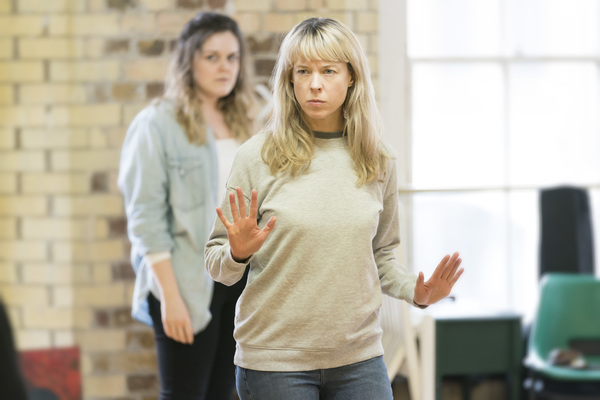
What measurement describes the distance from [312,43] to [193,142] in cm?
88

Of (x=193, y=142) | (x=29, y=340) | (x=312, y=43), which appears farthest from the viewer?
(x=29, y=340)

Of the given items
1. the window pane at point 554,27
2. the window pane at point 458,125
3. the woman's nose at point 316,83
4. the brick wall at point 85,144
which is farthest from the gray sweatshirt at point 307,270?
the window pane at point 554,27

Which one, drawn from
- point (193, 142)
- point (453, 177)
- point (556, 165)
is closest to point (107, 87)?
point (193, 142)

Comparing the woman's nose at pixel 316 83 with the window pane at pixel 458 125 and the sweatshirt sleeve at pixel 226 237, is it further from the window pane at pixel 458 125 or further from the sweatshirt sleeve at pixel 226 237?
the window pane at pixel 458 125

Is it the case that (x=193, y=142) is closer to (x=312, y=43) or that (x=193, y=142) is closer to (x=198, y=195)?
(x=198, y=195)

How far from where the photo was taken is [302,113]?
4.90 ft

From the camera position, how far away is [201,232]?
2217 mm

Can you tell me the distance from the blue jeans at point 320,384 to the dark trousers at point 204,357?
74 centimetres

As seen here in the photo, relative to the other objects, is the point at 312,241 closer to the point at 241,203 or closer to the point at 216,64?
the point at 241,203

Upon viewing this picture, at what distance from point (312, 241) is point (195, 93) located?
3.42ft

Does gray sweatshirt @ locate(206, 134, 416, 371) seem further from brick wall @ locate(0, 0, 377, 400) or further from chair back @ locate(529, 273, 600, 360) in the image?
chair back @ locate(529, 273, 600, 360)

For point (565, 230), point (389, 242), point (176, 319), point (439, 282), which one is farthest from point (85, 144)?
point (565, 230)

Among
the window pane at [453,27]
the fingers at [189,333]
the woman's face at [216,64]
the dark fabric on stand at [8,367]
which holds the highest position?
the window pane at [453,27]

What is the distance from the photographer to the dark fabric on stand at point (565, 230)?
3.12 metres
